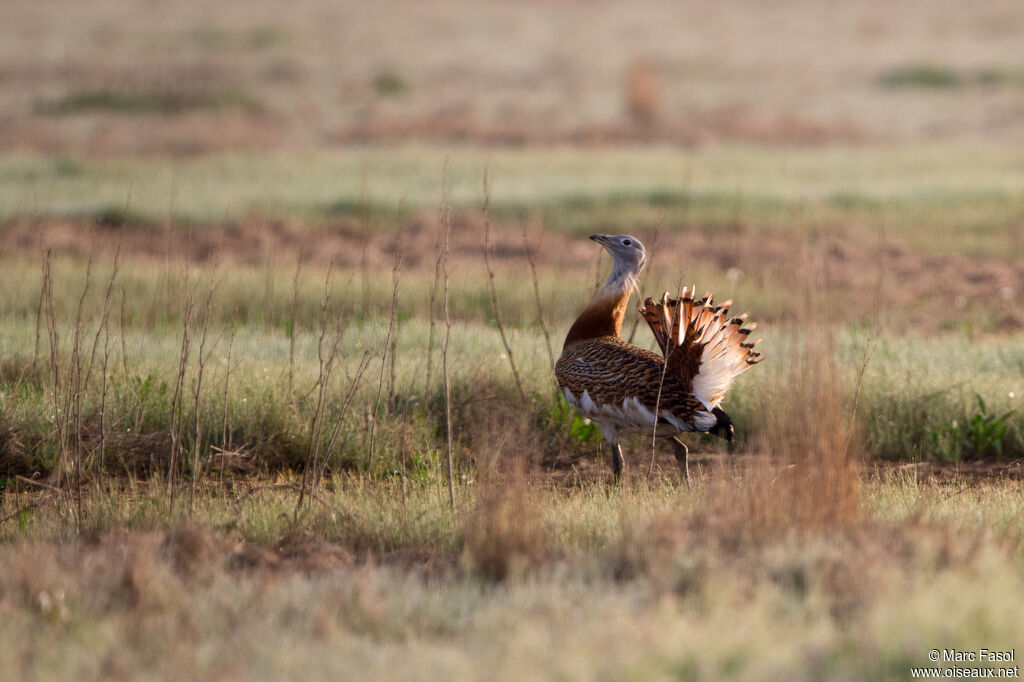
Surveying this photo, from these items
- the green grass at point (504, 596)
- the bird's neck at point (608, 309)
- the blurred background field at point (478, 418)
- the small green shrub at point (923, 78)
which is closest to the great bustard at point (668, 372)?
the bird's neck at point (608, 309)

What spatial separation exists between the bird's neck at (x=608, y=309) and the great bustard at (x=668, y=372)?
0.19 m

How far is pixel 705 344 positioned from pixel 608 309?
0.89 m

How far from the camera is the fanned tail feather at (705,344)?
5793 millimetres

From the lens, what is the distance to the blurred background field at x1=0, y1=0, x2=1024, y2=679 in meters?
4.04

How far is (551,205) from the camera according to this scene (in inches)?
617

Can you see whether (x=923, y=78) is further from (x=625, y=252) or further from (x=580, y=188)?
(x=625, y=252)

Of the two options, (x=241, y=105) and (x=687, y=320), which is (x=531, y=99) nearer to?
(x=241, y=105)

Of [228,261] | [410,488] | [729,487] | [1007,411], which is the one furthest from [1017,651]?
[228,261]

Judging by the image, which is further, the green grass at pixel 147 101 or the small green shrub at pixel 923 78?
the small green shrub at pixel 923 78

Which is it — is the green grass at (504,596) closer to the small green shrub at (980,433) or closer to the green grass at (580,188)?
the small green shrub at (980,433)

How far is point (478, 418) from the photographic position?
7.50 meters

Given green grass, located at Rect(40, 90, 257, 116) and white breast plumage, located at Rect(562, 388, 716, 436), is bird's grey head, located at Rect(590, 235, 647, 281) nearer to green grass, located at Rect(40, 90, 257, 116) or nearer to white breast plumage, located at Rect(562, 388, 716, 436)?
white breast plumage, located at Rect(562, 388, 716, 436)

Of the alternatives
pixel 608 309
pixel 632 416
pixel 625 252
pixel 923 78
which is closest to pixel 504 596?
pixel 632 416

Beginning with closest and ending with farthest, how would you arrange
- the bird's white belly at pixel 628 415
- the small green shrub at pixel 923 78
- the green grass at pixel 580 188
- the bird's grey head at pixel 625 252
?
the bird's white belly at pixel 628 415 < the bird's grey head at pixel 625 252 < the green grass at pixel 580 188 < the small green shrub at pixel 923 78
